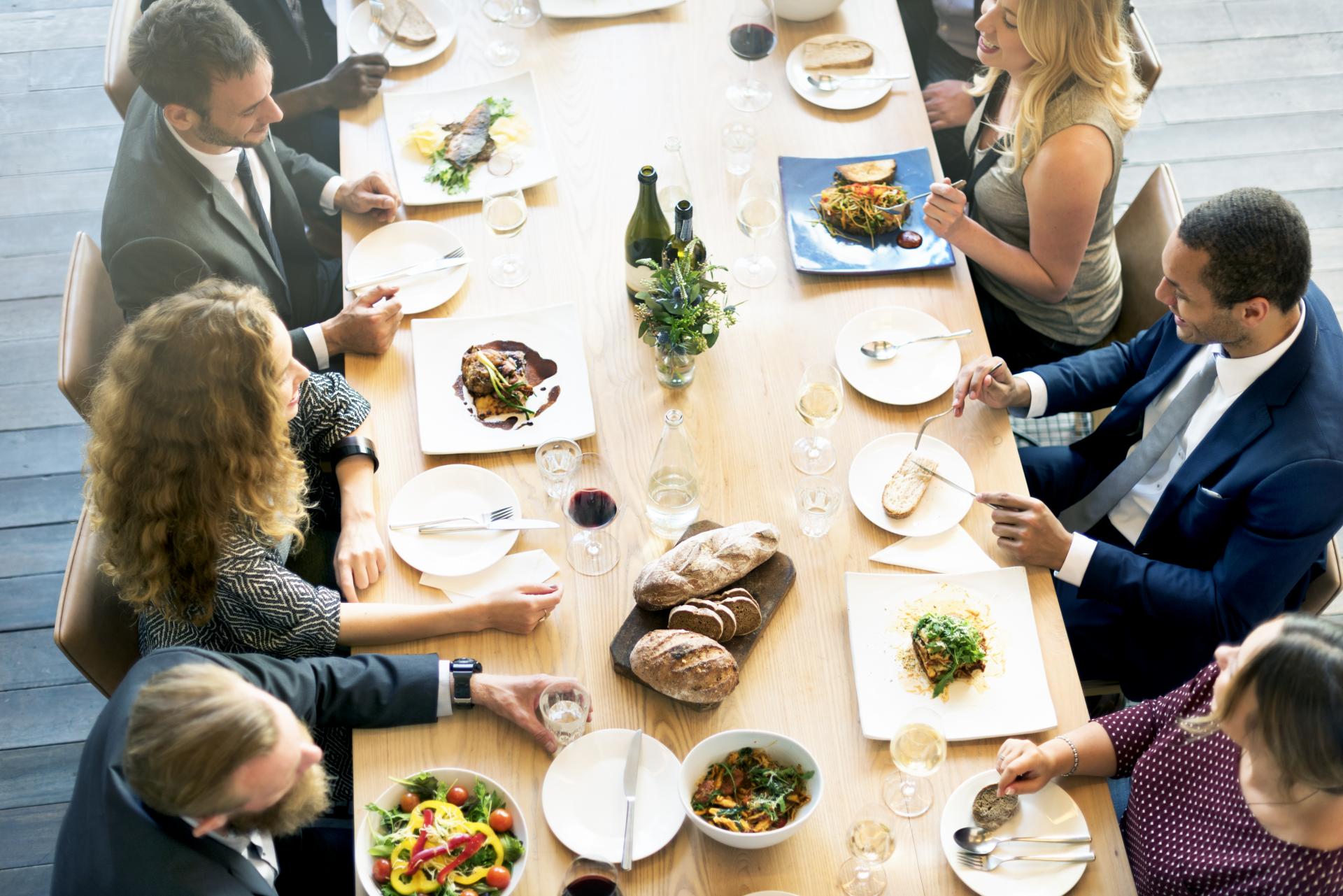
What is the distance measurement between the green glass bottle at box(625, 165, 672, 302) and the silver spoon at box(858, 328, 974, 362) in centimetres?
48

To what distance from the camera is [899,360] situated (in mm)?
2295

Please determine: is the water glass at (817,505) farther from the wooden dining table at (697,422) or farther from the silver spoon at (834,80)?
the silver spoon at (834,80)

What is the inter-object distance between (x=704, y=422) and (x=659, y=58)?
1.18m

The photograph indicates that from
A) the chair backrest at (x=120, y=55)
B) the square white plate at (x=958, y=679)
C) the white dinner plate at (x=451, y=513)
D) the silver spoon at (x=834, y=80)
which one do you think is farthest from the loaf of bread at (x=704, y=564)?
the chair backrest at (x=120, y=55)

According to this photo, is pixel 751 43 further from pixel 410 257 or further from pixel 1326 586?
pixel 1326 586

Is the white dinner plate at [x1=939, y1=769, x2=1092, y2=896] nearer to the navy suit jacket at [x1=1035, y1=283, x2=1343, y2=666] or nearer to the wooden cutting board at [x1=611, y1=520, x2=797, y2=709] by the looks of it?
the wooden cutting board at [x1=611, y1=520, x2=797, y2=709]

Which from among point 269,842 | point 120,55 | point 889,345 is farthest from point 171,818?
point 120,55

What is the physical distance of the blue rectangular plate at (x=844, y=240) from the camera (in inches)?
95.7

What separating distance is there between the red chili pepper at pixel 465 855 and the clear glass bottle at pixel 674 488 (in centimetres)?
63

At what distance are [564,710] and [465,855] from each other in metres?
0.26

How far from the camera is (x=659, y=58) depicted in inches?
113

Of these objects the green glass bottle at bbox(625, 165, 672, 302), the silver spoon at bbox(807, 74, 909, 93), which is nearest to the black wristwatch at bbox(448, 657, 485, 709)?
the green glass bottle at bbox(625, 165, 672, 302)

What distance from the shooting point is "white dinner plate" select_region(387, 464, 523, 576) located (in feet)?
6.63

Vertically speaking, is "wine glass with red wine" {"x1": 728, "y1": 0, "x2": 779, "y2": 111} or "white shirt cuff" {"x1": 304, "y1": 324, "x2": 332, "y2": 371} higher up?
"wine glass with red wine" {"x1": 728, "y1": 0, "x2": 779, "y2": 111}
